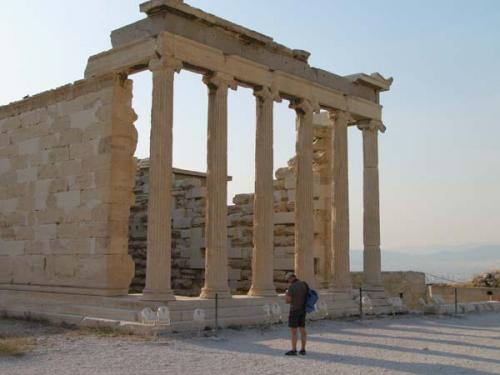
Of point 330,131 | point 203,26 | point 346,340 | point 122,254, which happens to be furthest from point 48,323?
point 330,131

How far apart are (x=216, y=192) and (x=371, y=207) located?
6608 millimetres

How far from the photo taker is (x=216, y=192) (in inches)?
640

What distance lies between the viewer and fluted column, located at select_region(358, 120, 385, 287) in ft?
68.5

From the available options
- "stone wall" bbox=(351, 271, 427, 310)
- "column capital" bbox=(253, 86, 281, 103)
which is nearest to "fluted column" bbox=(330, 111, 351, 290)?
"column capital" bbox=(253, 86, 281, 103)

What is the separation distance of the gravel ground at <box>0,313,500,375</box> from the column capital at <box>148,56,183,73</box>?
581 centimetres

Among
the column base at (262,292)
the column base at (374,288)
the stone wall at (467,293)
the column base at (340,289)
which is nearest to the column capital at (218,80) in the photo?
the column base at (262,292)

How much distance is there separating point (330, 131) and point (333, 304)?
21.5ft

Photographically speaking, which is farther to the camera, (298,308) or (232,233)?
(232,233)

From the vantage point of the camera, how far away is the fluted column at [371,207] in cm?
2088

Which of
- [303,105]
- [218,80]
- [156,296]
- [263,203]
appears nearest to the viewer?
[156,296]

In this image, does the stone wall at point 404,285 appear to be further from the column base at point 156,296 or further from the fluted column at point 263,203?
the column base at point 156,296

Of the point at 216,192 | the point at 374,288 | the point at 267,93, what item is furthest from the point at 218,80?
the point at 374,288

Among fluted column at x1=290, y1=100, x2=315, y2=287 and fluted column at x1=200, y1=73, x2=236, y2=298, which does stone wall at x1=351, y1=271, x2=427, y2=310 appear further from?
fluted column at x1=200, y1=73, x2=236, y2=298

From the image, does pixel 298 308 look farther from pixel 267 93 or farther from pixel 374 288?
pixel 374 288
